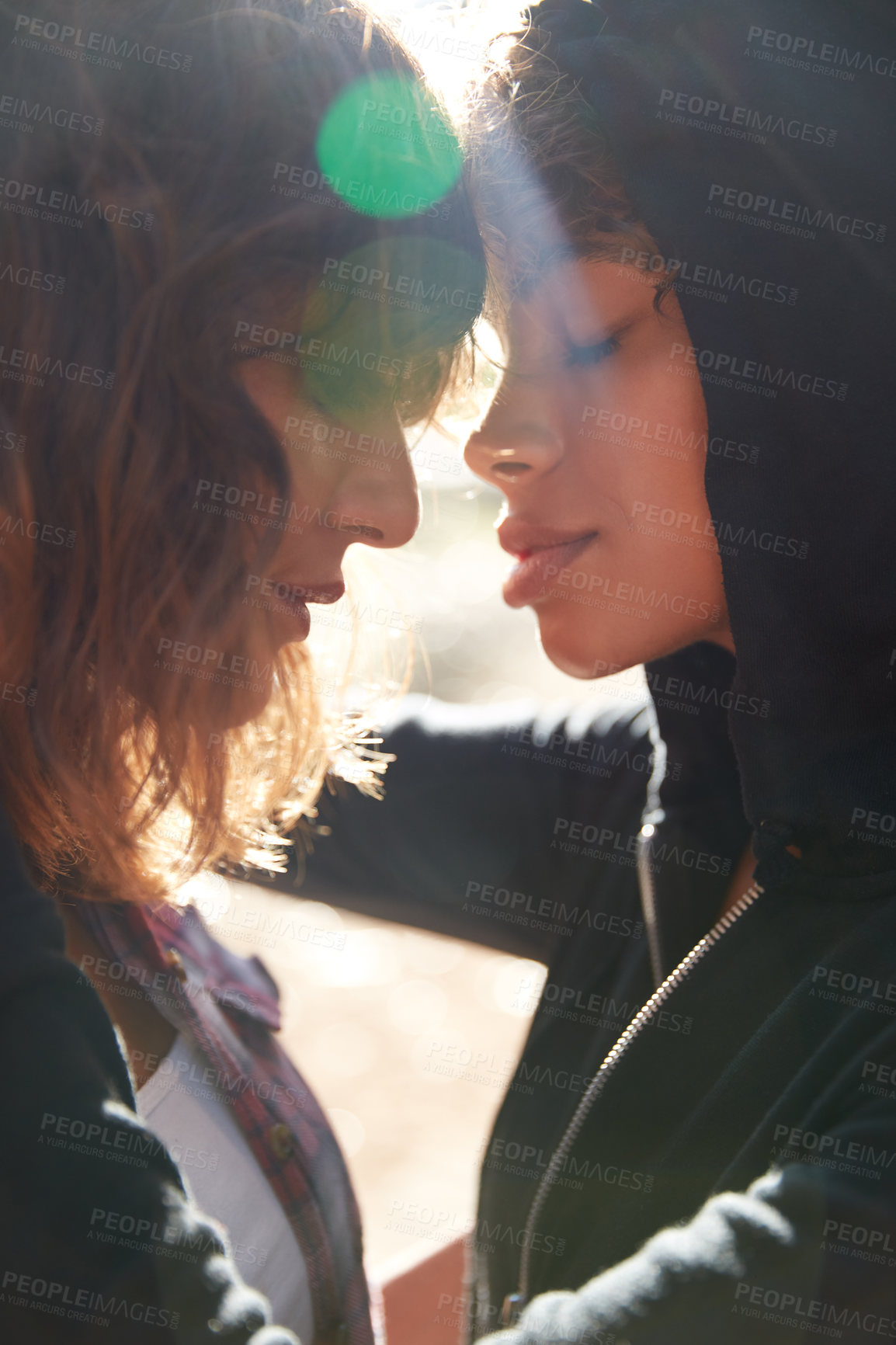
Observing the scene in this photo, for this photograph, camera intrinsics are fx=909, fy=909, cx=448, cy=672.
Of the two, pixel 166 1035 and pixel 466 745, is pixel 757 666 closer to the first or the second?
pixel 466 745

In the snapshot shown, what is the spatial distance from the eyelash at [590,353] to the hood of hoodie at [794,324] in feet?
0.38

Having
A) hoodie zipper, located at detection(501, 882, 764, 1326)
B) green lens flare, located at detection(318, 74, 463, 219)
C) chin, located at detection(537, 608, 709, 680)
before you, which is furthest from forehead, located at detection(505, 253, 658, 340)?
hoodie zipper, located at detection(501, 882, 764, 1326)

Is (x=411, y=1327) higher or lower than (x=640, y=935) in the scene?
lower

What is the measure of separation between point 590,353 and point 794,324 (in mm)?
282

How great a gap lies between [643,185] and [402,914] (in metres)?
1.42

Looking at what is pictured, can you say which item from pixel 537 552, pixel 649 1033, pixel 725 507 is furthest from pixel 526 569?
pixel 649 1033

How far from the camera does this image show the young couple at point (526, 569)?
0.94 m

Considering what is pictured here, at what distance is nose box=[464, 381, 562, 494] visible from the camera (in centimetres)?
138

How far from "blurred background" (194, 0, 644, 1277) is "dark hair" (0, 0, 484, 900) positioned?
Answer: 23cm

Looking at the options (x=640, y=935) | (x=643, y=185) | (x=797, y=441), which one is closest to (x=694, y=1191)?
(x=640, y=935)

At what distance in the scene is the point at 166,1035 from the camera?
117 centimetres

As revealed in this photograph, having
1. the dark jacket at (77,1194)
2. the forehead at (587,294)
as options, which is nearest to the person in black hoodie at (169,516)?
the dark jacket at (77,1194)

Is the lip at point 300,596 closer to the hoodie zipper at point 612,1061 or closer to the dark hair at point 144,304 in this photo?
the dark hair at point 144,304

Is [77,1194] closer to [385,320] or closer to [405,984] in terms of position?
[385,320]
